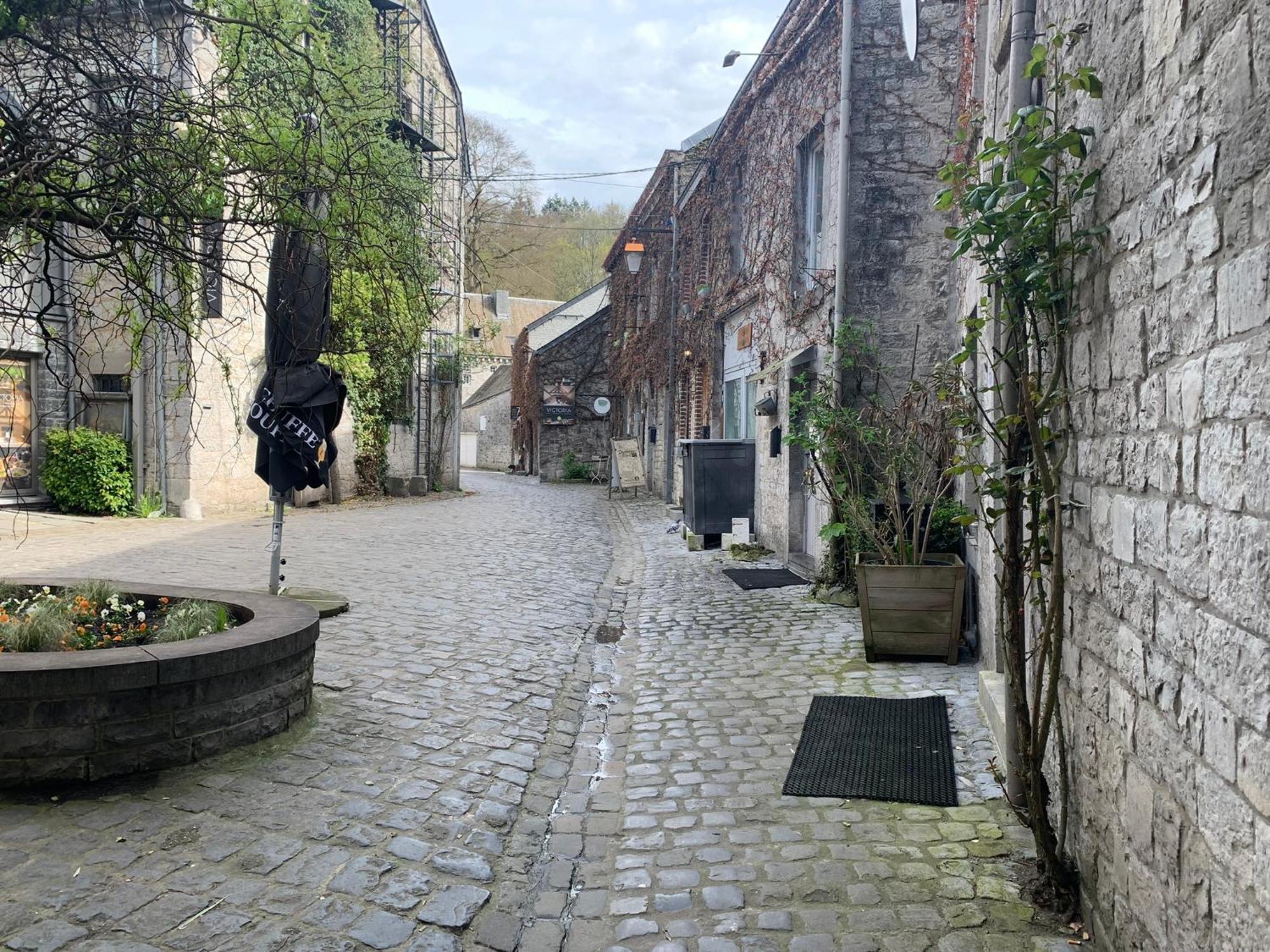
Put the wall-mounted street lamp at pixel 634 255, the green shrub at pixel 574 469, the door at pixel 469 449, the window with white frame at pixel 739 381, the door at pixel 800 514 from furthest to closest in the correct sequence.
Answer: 1. the door at pixel 469 449
2. the green shrub at pixel 574 469
3. the wall-mounted street lamp at pixel 634 255
4. the window with white frame at pixel 739 381
5. the door at pixel 800 514

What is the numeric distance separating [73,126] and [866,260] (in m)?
6.22

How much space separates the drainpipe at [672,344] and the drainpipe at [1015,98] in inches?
515

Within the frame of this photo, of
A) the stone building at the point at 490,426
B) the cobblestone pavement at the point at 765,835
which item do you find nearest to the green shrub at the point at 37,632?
the cobblestone pavement at the point at 765,835

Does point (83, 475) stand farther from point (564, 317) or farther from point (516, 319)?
point (516, 319)

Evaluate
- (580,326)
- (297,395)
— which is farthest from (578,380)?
(297,395)

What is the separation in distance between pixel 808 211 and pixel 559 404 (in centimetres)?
2163

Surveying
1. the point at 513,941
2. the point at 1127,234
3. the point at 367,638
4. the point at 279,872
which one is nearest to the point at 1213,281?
the point at 1127,234

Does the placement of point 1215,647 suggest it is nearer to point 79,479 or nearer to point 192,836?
point 192,836

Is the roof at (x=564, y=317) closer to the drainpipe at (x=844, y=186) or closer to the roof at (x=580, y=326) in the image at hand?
the roof at (x=580, y=326)

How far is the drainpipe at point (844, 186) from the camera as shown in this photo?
26.6 ft

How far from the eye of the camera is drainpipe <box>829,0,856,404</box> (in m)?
8.10

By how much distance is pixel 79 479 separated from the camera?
47.3 ft

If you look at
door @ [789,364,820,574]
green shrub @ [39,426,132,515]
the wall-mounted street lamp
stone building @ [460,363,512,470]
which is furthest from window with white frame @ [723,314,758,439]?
stone building @ [460,363,512,470]

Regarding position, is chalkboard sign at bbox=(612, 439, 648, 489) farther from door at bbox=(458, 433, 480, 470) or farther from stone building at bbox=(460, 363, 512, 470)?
door at bbox=(458, 433, 480, 470)
